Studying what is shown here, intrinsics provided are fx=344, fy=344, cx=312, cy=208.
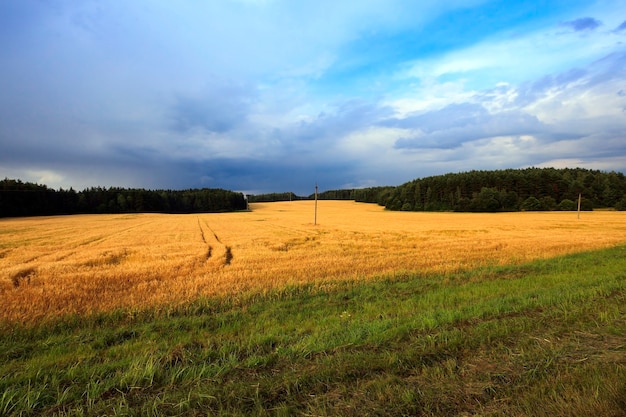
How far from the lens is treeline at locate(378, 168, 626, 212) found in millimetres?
96169

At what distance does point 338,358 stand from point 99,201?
420 feet

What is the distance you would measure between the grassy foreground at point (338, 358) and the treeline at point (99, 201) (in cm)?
10615

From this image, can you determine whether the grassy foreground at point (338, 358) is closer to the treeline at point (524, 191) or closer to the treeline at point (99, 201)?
the treeline at point (524, 191)

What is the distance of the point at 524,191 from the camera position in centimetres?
10238

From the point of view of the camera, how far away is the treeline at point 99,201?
9059 centimetres

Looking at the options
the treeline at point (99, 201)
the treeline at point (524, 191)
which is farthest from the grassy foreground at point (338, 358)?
the treeline at point (99, 201)

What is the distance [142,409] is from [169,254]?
56.8 ft

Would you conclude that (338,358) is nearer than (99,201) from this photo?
Yes

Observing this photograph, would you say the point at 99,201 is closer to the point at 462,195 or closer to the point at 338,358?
the point at 462,195

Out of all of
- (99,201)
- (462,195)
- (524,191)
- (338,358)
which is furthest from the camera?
(99,201)

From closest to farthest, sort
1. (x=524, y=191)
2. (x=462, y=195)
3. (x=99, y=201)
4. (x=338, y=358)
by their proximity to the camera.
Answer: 1. (x=338, y=358)
2. (x=524, y=191)
3. (x=462, y=195)
4. (x=99, y=201)

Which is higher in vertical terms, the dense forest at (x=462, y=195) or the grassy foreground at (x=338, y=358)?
the dense forest at (x=462, y=195)

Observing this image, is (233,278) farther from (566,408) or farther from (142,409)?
(566,408)

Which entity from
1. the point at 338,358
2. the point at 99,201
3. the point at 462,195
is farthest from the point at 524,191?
the point at 99,201
